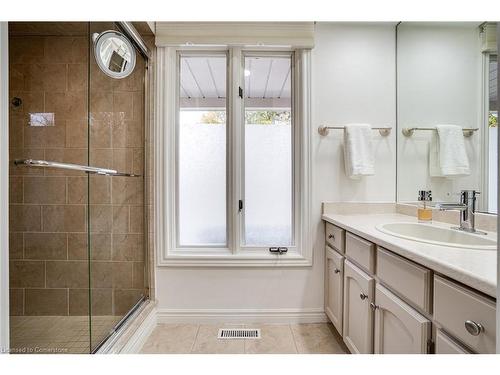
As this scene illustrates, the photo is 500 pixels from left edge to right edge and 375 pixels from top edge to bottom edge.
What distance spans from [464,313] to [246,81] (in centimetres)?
176

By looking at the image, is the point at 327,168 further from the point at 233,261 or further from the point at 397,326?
the point at 397,326

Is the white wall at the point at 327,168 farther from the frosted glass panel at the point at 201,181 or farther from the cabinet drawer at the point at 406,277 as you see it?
the cabinet drawer at the point at 406,277

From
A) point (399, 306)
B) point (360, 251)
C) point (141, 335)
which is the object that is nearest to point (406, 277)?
point (399, 306)

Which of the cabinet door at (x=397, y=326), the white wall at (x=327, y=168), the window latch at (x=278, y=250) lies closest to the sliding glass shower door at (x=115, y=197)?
the white wall at (x=327, y=168)

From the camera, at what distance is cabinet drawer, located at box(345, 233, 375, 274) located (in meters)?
1.14

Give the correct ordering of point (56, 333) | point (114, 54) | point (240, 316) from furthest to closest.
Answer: point (240, 316) < point (114, 54) < point (56, 333)

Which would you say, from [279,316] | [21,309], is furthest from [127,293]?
[279,316]

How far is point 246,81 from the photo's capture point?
186 cm

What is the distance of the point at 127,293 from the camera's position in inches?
66.7

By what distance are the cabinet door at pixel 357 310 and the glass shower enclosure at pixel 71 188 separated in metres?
1.37
